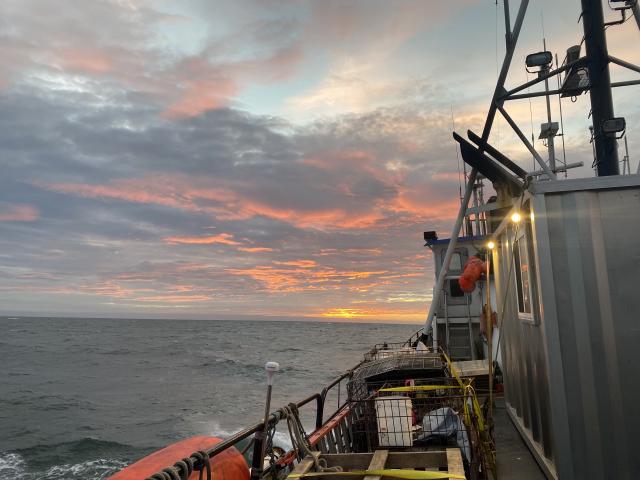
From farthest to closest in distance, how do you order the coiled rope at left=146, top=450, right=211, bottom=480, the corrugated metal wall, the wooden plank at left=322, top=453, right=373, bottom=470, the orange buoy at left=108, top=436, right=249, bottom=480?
1. the corrugated metal wall
2. the wooden plank at left=322, top=453, right=373, bottom=470
3. the orange buoy at left=108, top=436, right=249, bottom=480
4. the coiled rope at left=146, top=450, right=211, bottom=480

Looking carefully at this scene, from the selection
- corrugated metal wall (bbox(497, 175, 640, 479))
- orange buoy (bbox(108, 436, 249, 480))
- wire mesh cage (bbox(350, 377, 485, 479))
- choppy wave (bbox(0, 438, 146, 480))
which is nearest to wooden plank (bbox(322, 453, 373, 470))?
orange buoy (bbox(108, 436, 249, 480))

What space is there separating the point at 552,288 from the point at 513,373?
154 inches

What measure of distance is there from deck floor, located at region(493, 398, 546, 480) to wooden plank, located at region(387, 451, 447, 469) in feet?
7.41

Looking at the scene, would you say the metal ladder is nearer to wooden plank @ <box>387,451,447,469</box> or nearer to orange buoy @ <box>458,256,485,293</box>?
orange buoy @ <box>458,256,485,293</box>

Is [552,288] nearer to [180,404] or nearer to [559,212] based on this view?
Result: [559,212]

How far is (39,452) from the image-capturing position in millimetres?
21406

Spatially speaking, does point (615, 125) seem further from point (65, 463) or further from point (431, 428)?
point (65, 463)

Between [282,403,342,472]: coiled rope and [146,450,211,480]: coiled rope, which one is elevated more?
[146,450,211,480]: coiled rope

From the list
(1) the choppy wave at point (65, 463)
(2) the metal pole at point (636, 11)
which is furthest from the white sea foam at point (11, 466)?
(2) the metal pole at point (636, 11)

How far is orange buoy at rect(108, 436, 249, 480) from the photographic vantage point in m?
4.22

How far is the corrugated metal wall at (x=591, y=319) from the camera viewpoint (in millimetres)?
4828

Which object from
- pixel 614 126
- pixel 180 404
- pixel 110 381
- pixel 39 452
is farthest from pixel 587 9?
pixel 110 381

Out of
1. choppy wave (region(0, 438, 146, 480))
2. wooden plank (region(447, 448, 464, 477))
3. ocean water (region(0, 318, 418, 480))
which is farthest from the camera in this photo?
ocean water (region(0, 318, 418, 480))

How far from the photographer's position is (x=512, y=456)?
6867 mm
